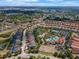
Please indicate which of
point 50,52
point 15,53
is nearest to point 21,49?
point 15,53

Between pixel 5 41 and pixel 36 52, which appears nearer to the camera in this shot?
pixel 36 52

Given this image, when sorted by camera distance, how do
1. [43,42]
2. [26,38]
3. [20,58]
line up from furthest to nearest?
[26,38]
[43,42]
[20,58]

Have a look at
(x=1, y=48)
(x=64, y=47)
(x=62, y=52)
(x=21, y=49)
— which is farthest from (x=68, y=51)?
(x=1, y=48)

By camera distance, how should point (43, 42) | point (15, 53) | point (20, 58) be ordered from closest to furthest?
point (20, 58) → point (15, 53) → point (43, 42)

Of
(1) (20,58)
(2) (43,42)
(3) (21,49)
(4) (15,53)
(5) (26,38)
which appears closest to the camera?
(1) (20,58)

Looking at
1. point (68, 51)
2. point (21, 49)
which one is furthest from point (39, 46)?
point (68, 51)

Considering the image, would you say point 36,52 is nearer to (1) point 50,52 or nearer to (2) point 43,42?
(1) point 50,52

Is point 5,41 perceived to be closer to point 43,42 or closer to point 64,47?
point 43,42

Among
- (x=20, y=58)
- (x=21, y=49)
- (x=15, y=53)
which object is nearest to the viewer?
(x=20, y=58)

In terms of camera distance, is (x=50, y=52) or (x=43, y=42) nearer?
(x=50, y=52)
